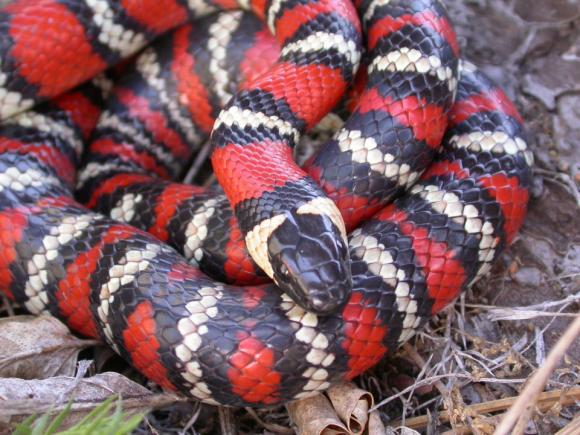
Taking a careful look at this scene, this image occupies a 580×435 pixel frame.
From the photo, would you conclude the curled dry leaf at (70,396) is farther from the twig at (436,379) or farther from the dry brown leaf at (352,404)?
the twig at (436,379)

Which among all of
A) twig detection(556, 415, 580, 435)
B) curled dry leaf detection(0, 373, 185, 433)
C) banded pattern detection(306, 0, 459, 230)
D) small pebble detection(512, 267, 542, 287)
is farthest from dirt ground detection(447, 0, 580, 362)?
curled dry leaf detection(0, 373, 185, 433)

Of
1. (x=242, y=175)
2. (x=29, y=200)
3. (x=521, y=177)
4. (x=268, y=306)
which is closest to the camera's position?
(x=268, y=306)

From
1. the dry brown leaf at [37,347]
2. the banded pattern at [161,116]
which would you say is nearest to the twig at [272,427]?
the dry brown leaf at [37,347]

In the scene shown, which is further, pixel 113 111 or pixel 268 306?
pixel 113 111

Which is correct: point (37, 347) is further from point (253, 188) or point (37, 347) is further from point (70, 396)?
point (253, 188)

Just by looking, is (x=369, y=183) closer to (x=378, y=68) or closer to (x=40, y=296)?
(x=378, y=68)

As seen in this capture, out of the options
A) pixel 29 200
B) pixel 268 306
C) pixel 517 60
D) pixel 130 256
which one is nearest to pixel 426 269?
pixel 268 306
